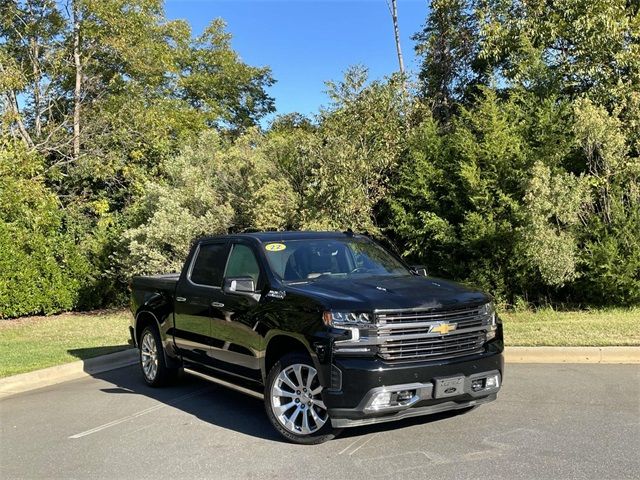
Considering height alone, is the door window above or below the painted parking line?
above

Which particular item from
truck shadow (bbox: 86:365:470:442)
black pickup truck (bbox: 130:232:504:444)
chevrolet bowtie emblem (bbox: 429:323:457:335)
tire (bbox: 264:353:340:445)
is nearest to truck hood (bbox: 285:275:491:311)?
black pickup truck (bbox: 130:232:504:444)

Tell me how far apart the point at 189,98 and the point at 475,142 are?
21.7 meters

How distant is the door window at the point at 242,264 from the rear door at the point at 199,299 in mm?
134

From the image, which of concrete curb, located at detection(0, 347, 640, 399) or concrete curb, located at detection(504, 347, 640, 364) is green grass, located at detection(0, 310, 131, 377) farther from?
concrete curb, located at detection(504, 347, 640, 364)

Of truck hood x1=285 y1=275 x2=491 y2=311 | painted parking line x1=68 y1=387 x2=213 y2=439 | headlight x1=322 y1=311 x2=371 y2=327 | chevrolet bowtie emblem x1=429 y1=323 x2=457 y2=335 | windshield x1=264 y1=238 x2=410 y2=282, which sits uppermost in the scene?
windshield x1=264 y1=238 x2=410 y2=282

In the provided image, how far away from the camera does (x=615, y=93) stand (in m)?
12.8

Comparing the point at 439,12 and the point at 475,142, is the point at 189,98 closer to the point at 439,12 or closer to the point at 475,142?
the point at 439,12

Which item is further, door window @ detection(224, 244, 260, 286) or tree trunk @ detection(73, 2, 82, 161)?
tree trunk @ detection(73, 2, 82, 161)

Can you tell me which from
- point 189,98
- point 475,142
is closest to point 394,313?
point 475,142

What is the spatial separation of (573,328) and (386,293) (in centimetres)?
580

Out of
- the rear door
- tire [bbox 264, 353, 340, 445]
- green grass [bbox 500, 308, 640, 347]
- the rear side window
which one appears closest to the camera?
tire [bbox 264, 353, 340, 445]

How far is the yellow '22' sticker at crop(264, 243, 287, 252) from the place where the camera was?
6.24 metres

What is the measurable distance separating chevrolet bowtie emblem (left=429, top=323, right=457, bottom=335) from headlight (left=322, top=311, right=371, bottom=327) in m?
0.57

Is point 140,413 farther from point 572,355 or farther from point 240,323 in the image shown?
point 572,355
